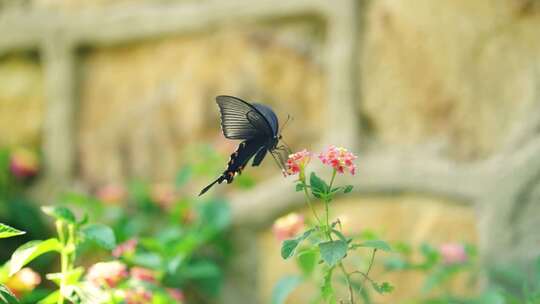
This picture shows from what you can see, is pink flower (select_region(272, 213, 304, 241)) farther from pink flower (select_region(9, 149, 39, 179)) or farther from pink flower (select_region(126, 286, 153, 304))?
pink flower (select_region(9, 149, 39, 179))

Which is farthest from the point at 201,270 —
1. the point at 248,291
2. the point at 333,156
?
the point at 333,156

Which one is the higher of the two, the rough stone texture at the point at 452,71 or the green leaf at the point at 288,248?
the rough stone texture at the point at 452,71

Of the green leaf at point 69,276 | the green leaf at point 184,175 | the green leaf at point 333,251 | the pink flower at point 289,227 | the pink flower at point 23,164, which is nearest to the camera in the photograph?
the green leaf at point 333,251

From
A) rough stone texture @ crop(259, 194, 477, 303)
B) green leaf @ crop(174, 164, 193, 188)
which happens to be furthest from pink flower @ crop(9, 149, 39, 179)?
rough stone texture @ crop(259, 194, 477, 303)

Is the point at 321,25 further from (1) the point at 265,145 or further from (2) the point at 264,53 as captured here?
(1) the point at 265,145

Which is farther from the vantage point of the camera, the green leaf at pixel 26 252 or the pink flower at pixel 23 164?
the pink flower at pixel 23 164

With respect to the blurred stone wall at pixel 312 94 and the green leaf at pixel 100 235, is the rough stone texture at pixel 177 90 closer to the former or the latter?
the blurred stone wall at pixel 312 94

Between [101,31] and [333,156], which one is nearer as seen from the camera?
[333,156]

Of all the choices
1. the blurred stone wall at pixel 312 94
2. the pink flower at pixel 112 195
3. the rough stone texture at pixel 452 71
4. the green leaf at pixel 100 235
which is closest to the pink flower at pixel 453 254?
the blurred stone wall at pixel 312 94
